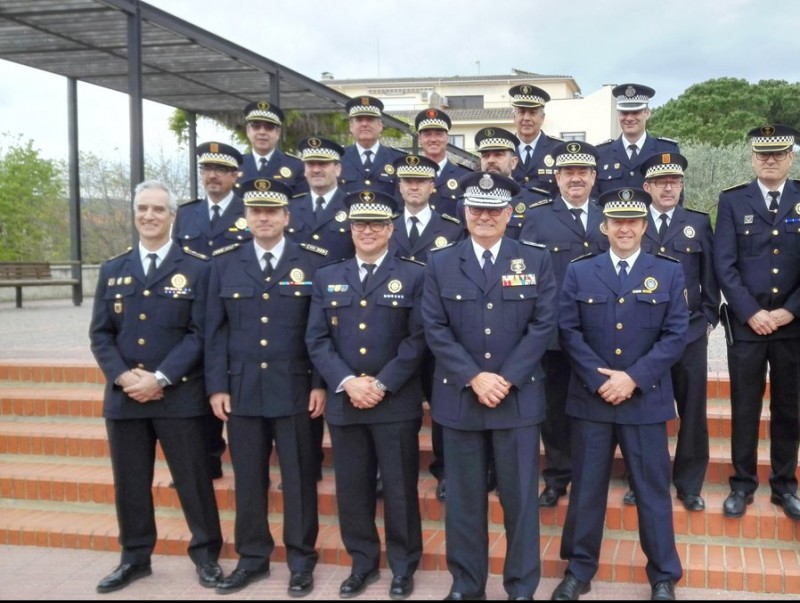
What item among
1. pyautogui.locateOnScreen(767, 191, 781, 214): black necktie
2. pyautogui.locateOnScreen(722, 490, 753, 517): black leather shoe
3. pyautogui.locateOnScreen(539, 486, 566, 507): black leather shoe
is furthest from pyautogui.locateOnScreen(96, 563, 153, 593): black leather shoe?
pyautogui.locateOnScreen(767, 191, 781, 214): black necktie

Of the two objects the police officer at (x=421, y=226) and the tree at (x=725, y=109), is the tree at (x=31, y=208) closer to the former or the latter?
the police officer at (x=421, y=226)

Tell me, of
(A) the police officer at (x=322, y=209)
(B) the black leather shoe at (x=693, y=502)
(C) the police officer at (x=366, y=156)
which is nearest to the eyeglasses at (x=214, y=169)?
(A) the police officer at (x=322, y=209)

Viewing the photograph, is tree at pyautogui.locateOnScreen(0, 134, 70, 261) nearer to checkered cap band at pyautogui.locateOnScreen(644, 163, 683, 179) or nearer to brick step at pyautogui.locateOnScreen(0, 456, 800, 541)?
brick step at pyautogui.locateOnScreen(0, 456, 800, 541)

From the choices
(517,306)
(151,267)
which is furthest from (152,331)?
(517,306)

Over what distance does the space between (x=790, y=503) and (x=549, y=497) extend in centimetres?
136

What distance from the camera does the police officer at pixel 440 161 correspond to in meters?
5.68

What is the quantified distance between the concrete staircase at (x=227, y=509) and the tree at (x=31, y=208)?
19.0 m

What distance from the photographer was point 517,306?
389cm

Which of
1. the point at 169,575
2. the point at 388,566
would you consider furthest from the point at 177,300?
the point at 388,566

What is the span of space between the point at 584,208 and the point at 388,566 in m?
2.48

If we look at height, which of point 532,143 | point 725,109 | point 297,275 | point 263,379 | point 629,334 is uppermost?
point 725,109

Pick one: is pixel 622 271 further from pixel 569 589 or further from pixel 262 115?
pixel 262 115

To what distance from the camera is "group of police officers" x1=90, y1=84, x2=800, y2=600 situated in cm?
389

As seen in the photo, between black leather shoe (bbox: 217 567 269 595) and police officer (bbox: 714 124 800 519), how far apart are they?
272cm
